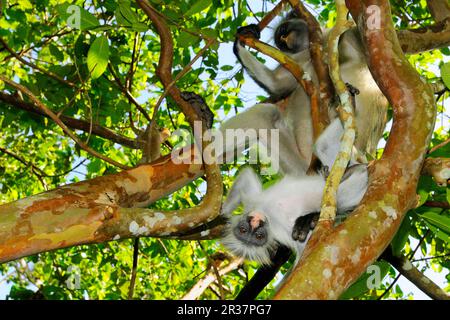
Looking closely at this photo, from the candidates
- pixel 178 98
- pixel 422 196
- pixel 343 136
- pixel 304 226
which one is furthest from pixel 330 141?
pixel 178 98

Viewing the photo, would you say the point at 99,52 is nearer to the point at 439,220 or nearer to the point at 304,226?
the point at 304,226

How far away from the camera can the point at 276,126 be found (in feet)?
16.3

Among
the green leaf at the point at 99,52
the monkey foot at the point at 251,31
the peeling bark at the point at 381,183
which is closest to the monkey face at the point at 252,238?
the monkey foot at the point at 251,31

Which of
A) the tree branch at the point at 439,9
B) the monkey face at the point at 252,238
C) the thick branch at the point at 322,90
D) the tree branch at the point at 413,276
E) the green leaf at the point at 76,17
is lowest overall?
the tree branch at the point at 413,276

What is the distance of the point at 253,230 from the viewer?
397cm

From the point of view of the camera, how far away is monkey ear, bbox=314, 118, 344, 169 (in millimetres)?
3662

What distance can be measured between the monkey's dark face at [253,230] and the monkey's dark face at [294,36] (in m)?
2.11

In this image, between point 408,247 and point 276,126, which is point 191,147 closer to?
point 276,126

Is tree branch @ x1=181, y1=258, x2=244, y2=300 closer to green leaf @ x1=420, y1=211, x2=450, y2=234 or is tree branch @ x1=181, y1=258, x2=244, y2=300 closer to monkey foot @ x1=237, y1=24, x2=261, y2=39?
monkey foot @ x1=237, y1=24, x2=261, y2=39

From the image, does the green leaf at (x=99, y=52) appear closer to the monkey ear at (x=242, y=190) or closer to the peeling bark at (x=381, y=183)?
the peeling bark at (x=381, y=183)

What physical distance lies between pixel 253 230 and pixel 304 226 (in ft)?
1.55

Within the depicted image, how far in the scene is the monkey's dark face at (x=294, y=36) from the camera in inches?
215
